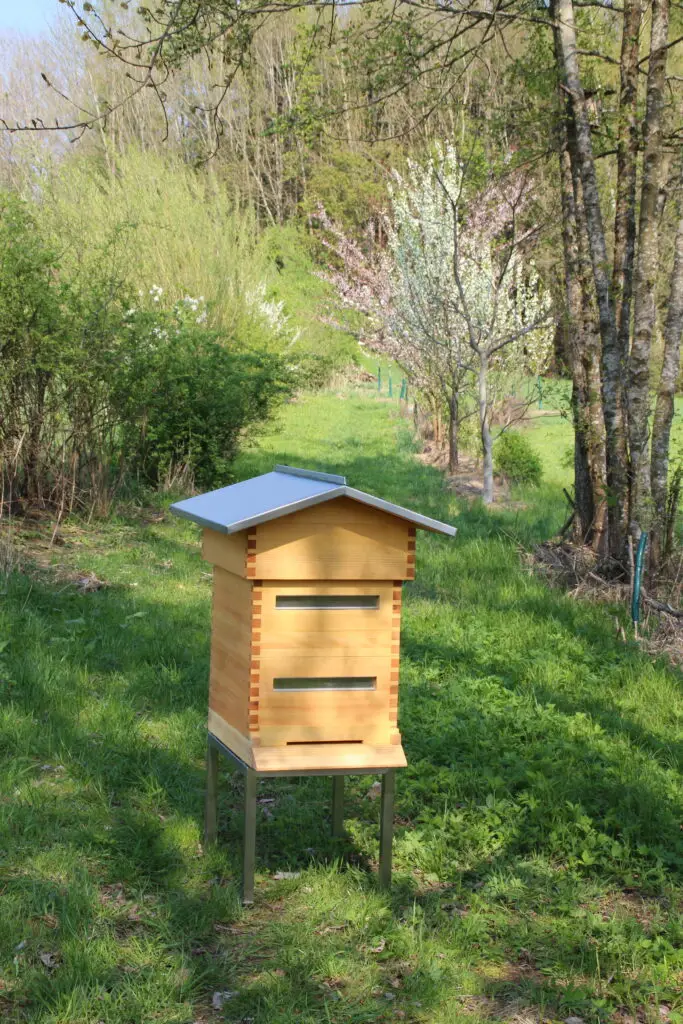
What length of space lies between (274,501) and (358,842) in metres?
1.76

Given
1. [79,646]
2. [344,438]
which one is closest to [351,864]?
[79,646]

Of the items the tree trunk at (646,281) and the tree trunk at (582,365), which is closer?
the tree trunk at (646,281)

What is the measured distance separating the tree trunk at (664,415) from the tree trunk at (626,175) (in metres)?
0.53

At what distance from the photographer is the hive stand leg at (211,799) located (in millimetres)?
4375

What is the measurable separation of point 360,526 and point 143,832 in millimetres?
1737

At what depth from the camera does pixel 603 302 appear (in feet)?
27.1

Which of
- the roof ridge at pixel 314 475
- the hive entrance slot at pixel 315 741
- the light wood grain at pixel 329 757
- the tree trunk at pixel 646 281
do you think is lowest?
the light wood grain at pixel 329 757

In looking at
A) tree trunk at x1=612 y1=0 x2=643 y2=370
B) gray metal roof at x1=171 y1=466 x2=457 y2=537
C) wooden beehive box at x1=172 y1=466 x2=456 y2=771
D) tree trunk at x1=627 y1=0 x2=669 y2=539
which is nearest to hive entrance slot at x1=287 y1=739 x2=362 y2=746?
wooden beehive box at x1=172 y1=466 x2=456 y2=771

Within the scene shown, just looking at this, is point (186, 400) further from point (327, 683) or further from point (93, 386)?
point (327, 683)

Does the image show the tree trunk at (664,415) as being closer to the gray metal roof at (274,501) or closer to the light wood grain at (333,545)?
the gray metal roof at (274,501)

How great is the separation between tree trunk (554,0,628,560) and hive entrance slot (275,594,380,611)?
4717 millimetres

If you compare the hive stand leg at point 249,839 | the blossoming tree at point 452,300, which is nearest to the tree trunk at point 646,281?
the hive stand leg at point 249,839

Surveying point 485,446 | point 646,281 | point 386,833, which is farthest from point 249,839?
point 485,446

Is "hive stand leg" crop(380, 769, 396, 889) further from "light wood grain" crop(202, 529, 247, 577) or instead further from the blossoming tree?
the blossoming tree
